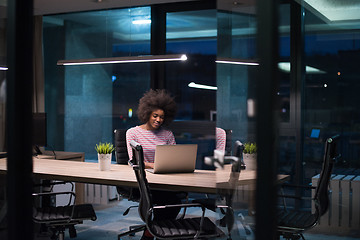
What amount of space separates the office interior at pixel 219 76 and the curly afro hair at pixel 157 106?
1.10 meters

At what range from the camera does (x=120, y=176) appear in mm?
3967

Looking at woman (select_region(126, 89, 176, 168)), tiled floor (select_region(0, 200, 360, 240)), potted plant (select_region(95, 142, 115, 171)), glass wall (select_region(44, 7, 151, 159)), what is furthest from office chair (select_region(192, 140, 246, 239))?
glass wall (select_region(44, 7, 151, 159))

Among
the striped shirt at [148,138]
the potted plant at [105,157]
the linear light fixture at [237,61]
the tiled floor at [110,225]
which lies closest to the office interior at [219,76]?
the linear light fixture at [237,61]

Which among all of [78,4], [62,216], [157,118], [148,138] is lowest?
[62,216]

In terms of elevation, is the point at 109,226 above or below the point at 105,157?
below

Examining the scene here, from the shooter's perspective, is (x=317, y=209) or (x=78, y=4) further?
(x=78, y=4)

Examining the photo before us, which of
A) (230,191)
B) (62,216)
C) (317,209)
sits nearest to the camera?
(230,191)

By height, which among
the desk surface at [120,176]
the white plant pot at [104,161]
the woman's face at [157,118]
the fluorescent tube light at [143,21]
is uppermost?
the fluorescent tube light at [143,21]

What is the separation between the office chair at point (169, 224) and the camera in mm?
3230

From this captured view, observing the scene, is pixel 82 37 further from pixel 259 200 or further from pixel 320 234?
pixel 259 200

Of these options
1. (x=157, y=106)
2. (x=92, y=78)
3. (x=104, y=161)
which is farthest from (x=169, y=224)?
(x=92, y=78)

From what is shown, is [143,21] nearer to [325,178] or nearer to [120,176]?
[120,176]

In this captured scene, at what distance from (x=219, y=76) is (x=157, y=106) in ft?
7.28

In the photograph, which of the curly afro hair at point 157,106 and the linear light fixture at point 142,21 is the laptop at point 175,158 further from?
the linear light fixture at point 142,21
